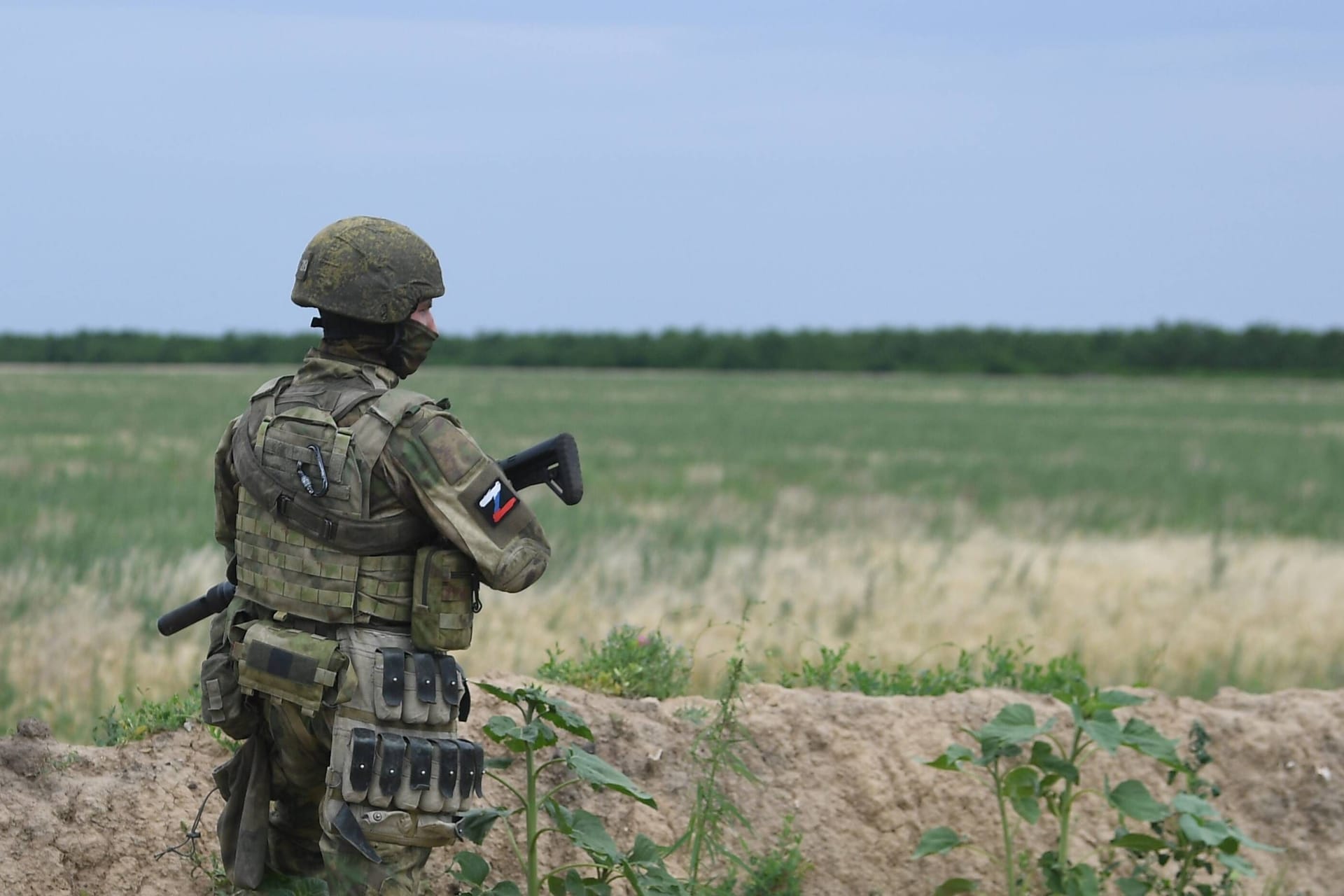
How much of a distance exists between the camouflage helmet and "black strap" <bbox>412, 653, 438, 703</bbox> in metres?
0.90

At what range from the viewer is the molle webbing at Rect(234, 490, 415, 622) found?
3826 mm

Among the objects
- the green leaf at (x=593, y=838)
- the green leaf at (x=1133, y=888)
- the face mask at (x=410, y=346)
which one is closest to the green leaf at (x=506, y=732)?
the green leaf at (x=593, y=838)

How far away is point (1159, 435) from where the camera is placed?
104 feet

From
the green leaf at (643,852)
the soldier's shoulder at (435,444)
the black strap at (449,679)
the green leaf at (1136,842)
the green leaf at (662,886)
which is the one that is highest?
the soldier's shoulder at (435,444)

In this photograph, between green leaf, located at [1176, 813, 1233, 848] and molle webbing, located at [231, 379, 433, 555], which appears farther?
green leaf, located at [1176, 813, 1233, 848]

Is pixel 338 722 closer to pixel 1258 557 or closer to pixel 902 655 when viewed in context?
pixel 902 655

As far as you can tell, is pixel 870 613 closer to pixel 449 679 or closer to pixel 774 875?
pixel 774 875

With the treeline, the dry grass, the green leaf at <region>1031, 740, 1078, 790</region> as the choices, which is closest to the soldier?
the green leaf at <region>1031, 740, 1078, 790</region>

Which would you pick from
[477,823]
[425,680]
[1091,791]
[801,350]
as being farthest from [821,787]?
[801,350]

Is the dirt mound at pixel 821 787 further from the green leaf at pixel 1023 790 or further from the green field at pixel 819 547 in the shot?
the green field at pixel 819 547

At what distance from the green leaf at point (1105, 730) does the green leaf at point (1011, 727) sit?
112 mm

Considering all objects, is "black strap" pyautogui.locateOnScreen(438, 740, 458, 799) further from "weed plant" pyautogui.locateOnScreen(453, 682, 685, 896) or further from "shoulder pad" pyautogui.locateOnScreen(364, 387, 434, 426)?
"shoulder pad" pyautogui.locateOnScreen(364, 387, 434, 426)

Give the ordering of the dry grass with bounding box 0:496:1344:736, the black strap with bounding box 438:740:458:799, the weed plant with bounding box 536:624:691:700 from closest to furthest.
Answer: the black strap with bounding box 438:740:458:799
the weed plant with bounding box 536:624:691:700
the dry grass with bounding box 0:496:1344:736

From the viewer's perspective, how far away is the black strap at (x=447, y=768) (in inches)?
152
